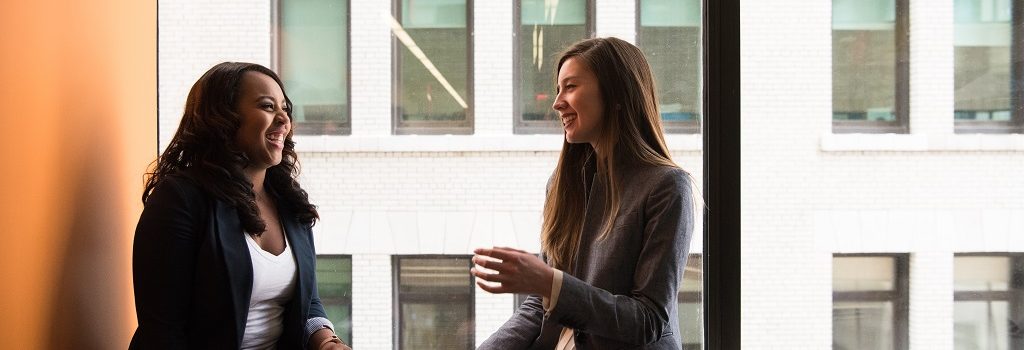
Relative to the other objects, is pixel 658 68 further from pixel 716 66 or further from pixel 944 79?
pixel 944 79

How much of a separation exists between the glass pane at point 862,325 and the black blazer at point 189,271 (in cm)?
179

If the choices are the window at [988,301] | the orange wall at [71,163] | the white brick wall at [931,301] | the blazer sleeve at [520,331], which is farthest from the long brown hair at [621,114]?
the window at [988,301]

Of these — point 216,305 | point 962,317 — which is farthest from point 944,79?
point 216,305

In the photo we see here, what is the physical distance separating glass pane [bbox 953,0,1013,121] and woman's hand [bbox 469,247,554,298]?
5.48 ft

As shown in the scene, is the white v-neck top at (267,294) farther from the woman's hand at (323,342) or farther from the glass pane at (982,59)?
the glass pane at (982,59)

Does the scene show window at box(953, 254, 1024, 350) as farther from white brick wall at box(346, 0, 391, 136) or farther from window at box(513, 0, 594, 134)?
white brick wall at box(346, 0, 391, 136)

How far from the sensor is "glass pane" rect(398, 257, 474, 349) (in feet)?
7.68

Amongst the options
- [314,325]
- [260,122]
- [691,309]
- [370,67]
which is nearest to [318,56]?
[370,67]

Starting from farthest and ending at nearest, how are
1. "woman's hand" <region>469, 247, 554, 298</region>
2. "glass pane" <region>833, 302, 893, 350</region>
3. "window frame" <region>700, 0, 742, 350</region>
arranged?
"glass pane" <region>833, 302, 893, 350</region> < "window frame" <region>700, 0, 742, 350</region> < "woman's hand" <region>469, 247, 554, 298</region>

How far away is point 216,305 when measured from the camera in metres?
1.59

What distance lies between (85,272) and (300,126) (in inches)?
29.3

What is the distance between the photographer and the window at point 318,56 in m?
2.31

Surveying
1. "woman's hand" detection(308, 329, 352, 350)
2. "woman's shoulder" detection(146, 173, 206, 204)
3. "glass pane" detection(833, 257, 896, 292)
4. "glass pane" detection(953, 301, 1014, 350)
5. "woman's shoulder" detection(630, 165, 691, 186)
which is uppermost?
"woman's shoulder" detection(630, 165, 691, 186)

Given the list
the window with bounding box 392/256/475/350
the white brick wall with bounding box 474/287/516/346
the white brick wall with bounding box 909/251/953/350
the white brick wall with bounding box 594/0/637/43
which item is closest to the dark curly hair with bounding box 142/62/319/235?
the window with bounding box 392/256/475/350
